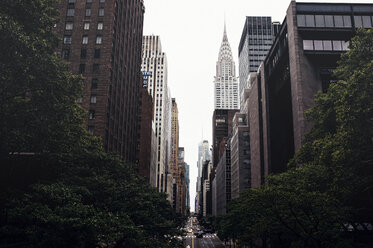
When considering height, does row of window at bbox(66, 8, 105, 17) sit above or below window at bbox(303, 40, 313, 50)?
above

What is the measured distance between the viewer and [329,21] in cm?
5519

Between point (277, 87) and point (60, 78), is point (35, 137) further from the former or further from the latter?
point (277, 87)

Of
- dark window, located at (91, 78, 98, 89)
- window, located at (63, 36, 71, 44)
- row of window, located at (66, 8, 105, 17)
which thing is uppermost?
row of window, located at (66, 8, 105, 17)

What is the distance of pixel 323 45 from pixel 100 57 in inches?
1560

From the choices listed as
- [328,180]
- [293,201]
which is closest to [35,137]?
[293,201]

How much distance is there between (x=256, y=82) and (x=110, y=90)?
37673 millimetres

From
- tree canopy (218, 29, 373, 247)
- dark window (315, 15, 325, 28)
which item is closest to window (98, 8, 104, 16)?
dark window (315, 15, 325, 28)

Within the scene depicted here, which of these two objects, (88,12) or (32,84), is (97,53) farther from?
(32,84)

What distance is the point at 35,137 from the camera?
23938 mm

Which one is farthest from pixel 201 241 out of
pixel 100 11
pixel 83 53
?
pixel 100 11

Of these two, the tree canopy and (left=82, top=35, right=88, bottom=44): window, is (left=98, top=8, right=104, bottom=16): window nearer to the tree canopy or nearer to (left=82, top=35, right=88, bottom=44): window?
(left=82, top=35, right=88, bottom=44): window

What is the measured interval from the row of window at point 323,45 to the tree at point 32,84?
40803 millimetres

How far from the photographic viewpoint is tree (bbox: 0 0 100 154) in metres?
21.6

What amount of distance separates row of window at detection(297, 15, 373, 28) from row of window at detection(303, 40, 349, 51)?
8.79ft
